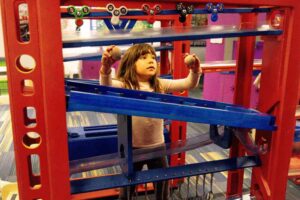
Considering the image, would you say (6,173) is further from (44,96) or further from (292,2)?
(292,2)

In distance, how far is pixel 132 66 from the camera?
117 centimetres

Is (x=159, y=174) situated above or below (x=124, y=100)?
below

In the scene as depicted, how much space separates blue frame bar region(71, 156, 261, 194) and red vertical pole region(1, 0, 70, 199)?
78 millimetres

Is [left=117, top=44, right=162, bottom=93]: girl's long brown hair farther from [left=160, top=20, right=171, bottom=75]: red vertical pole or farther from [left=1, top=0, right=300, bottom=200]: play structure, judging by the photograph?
[left=160, top=20, right=171, bottom=75]: red vertical pole

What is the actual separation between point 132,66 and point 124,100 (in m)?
0.50

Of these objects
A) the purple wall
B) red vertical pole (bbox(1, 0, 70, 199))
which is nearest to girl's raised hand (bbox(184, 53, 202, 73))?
red vertical pole (bbox(1, 0, 70, 199))

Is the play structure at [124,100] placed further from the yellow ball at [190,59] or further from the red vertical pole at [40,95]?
the yellow ball at [190,59]

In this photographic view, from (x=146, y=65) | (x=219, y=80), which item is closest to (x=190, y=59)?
(x=146, y=65)

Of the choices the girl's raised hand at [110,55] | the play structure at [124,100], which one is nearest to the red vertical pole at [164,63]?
the play structure at [124,100]

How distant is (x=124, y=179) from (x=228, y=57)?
2.46 metres

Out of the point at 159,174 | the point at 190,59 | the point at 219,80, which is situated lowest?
the point at 219,80

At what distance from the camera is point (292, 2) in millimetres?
783

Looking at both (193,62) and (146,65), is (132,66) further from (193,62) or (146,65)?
(193,62)

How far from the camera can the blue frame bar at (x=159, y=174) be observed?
795mm
